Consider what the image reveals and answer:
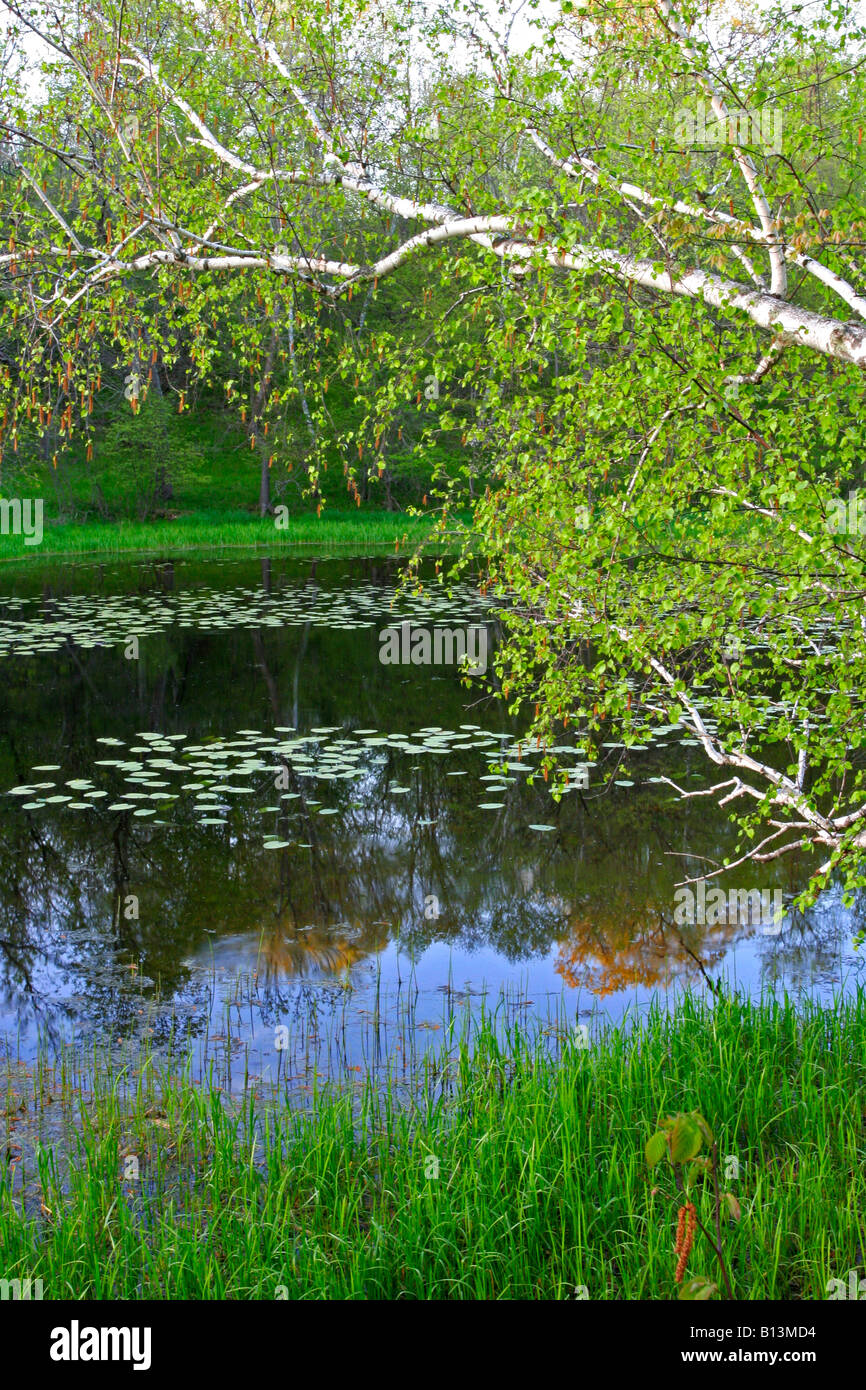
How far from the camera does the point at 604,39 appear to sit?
5191 millimetres

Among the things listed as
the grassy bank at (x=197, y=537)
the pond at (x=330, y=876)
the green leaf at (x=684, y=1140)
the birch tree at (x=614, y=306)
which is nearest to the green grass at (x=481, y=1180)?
the pond at (x=330, y=876)

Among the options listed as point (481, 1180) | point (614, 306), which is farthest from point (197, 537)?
point (481, 1180)

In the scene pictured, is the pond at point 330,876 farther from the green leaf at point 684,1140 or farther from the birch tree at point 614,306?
the green leaf at point 684,1140

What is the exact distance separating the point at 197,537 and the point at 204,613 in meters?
11.4

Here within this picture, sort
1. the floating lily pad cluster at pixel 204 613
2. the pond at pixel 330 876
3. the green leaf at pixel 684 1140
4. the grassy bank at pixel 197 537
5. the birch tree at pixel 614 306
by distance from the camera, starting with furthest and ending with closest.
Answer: the grassy bank at pixel 197 537, the floating lily pad cluster at pixel 204 613, the pond at pixel 330 876, the birch tree at pixel 614 306, the green leaf at pixel 684 1140

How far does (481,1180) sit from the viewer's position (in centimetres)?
384

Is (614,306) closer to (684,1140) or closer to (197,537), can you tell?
(684,1140)

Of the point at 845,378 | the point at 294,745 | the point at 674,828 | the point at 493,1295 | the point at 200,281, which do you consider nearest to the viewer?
the point at 493,1295

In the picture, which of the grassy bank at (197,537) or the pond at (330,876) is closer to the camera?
the pond at (330,876)

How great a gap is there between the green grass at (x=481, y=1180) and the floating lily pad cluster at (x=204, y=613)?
11.9m

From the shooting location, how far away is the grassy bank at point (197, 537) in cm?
2756
